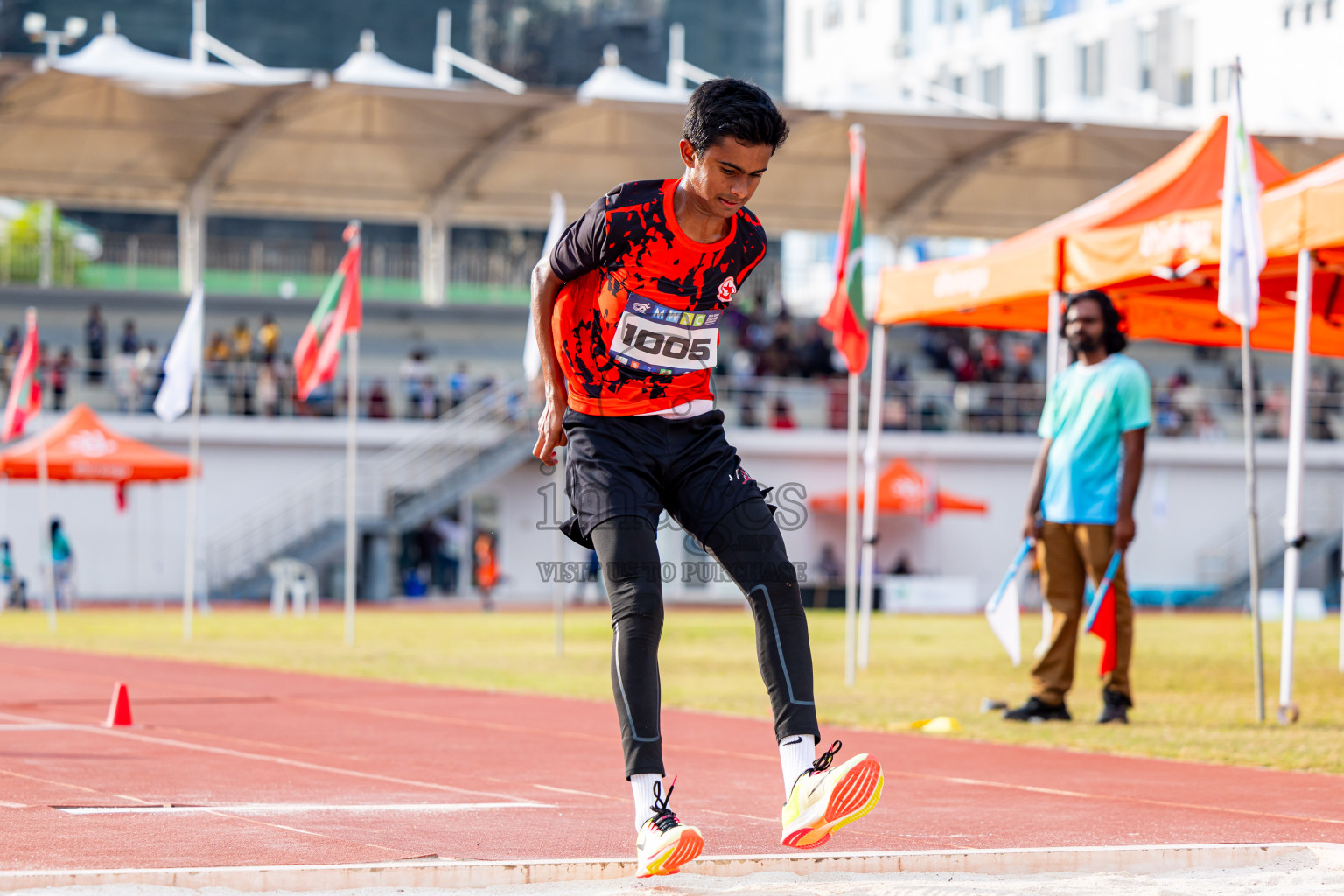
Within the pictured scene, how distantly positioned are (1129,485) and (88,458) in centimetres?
2013

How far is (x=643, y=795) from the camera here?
4.25m

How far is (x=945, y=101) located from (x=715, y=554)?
1927 inches

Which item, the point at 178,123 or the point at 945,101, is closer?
the point at 178,123

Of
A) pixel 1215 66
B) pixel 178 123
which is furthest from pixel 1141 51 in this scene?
pixel 178 123

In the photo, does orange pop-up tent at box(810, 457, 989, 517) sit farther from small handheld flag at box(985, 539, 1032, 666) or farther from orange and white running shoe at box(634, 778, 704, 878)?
orange and white running shoe at box(634, 778, 704, 878)

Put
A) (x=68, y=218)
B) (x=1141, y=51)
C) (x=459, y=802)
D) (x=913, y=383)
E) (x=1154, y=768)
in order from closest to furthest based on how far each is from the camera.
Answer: (x=459, y=802), (x=1154, y=768), (x=913, y=383), (x=1141, y=51), (x=68, y=218)

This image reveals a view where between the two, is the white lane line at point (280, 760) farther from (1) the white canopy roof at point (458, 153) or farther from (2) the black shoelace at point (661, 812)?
(1) the white canopy roof at point (458, 153)

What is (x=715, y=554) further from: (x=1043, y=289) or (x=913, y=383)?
(x=913, y=383)

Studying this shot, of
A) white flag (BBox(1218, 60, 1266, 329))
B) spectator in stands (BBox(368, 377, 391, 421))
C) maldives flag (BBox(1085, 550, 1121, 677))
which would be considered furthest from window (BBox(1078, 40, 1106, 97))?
maldives flag (BBox(1085, 550, 1121, 677))

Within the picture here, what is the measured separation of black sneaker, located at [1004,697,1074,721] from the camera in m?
9.30

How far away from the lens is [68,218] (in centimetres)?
6425

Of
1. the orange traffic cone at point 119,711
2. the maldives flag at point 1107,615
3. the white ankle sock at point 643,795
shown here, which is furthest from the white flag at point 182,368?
the white ankle sock at point 643,795

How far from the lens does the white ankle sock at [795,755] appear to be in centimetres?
435

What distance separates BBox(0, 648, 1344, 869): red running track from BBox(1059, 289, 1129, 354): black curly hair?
227 centimetres
